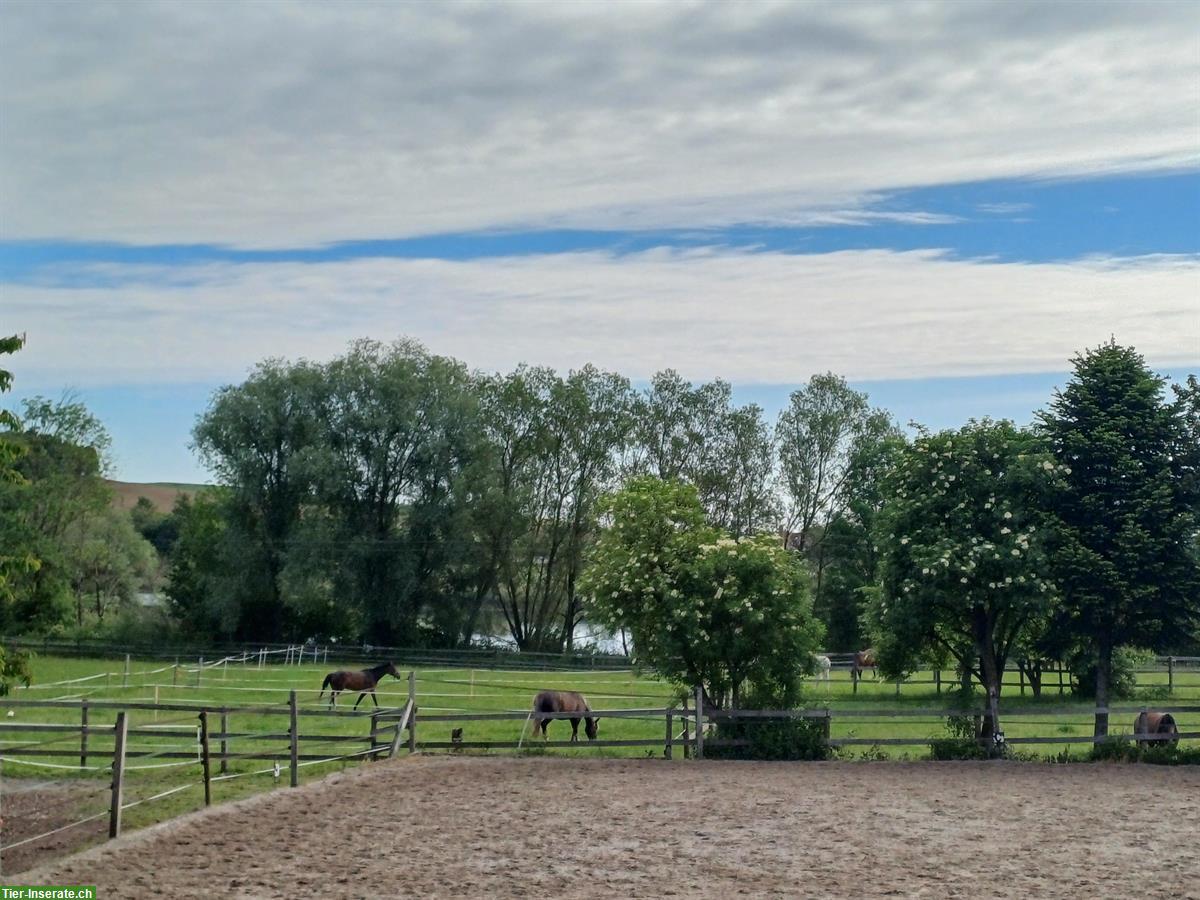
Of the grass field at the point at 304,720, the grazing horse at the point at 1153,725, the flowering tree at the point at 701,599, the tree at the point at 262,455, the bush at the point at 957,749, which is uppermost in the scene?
the tree at the point at 262,455

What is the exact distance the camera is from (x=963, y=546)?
19.1m

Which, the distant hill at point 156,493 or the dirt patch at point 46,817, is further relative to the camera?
the distant hill at point 156,493

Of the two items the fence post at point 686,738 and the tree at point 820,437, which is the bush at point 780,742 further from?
the tree at point 820,437

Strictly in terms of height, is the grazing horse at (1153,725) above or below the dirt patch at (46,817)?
above

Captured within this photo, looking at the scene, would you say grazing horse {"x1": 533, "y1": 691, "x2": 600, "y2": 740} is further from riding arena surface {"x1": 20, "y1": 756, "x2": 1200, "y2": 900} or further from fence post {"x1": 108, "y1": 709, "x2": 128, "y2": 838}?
fence post {"x1": 108, "y1": 709, "x2": 128, "y2": 838}

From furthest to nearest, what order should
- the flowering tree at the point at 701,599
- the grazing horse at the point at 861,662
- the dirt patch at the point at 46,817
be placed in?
the grazing horse at the point at 861,662
the flowering tree at the point at 701,599
the dirt patch at the point at 46,817

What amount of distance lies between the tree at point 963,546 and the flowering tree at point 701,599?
2.35 metres

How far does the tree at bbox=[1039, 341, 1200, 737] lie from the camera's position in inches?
739

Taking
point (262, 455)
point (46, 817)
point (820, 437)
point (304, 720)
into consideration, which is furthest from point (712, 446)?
point (46, 817)

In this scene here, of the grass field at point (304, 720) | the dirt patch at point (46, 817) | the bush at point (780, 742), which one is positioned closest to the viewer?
the dirt patch at point (46, 817)

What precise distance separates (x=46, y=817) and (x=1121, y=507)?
15998 mm

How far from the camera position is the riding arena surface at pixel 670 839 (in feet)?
30.5

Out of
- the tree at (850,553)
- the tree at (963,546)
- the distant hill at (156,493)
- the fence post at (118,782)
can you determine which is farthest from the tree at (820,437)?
the distant hill at (156,493)

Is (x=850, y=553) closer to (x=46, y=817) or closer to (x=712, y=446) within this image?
(x=712, y=446)
